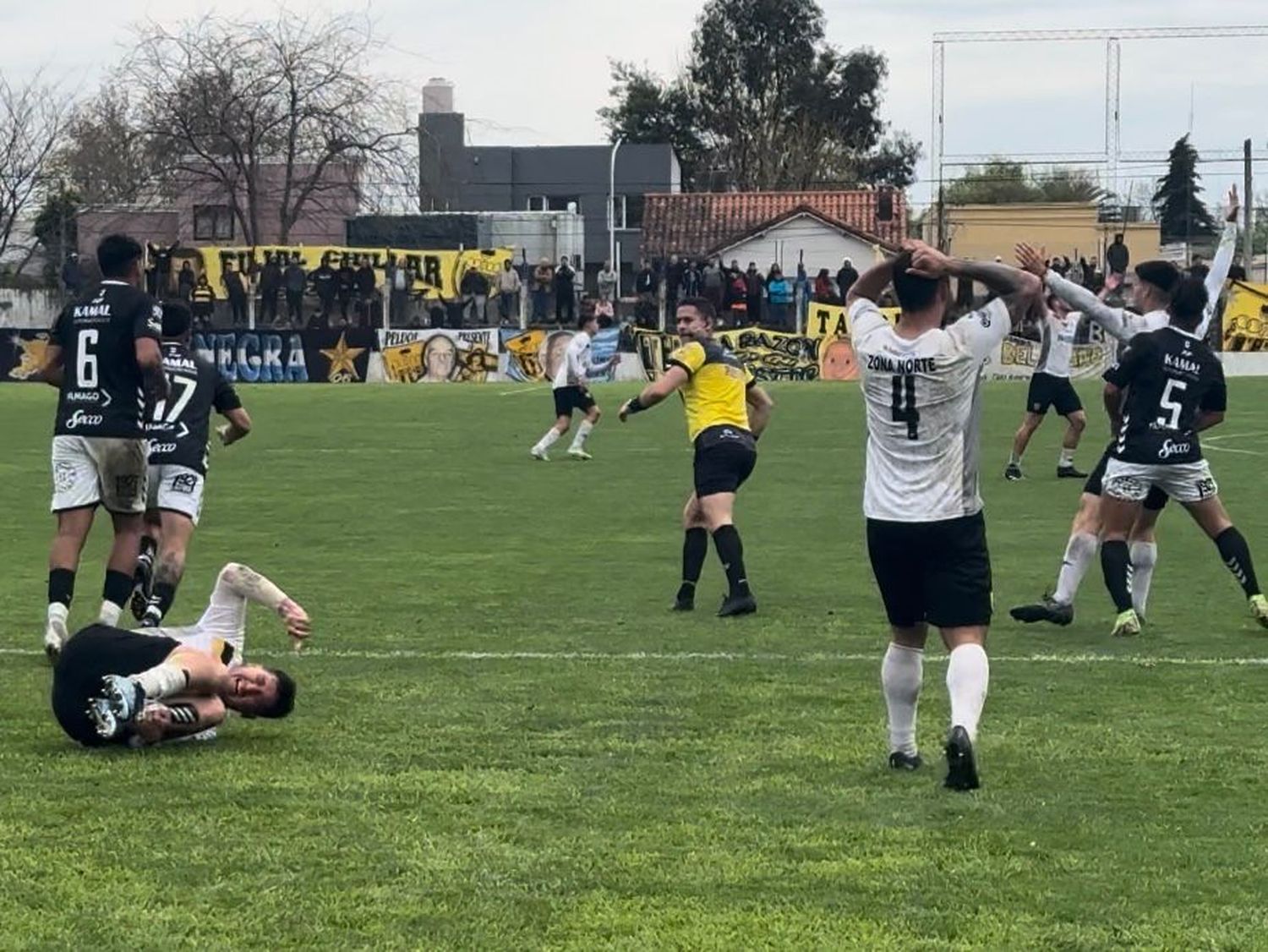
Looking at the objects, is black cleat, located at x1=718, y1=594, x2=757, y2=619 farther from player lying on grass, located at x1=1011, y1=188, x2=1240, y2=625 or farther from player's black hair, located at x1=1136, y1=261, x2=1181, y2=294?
player's black hair, located at x1=1136, y1=261, x2=1181, y2=294

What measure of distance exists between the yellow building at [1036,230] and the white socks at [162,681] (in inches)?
2010

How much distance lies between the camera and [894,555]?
283 inches

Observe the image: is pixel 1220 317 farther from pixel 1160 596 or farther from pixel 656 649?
pixel 656 649

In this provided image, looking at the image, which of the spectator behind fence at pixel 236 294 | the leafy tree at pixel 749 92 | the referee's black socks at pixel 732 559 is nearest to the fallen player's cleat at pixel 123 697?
the referee's black socks at pixel 732 559

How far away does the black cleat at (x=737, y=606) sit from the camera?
1152 centimetres

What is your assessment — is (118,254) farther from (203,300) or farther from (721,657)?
(203,300)

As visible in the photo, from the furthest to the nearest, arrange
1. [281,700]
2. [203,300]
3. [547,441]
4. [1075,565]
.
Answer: [203,300] → [547,441] → [1075,565] → [281,700]

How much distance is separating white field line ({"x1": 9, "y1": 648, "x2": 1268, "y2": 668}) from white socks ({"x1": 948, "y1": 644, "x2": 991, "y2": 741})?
105 inches

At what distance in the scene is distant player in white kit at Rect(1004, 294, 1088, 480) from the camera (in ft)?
69.0

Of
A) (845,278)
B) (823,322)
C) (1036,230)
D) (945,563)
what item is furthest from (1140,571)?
(1036,230)

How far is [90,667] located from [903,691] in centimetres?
297

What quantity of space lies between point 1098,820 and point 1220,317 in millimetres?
37065

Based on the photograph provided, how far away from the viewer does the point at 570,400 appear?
79.6 ft

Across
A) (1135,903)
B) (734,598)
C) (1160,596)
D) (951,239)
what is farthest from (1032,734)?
(951,239)
